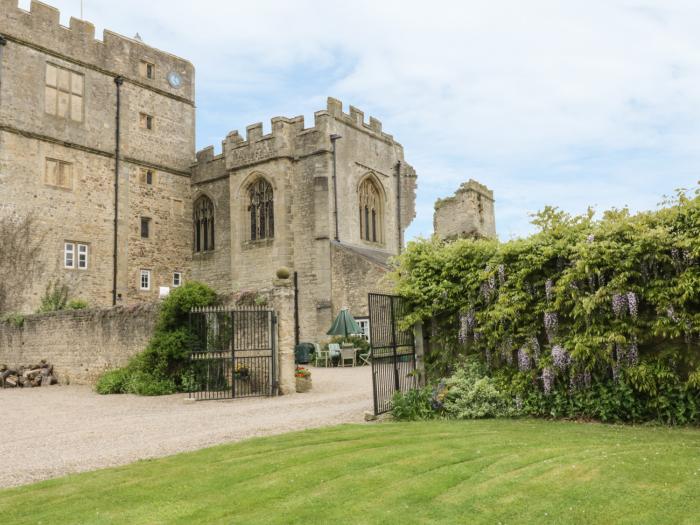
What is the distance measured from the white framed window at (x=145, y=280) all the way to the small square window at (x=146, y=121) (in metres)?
6.40

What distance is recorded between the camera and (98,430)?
10.2 metres

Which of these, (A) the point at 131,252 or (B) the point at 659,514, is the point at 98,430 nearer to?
(B) the point at 659,514

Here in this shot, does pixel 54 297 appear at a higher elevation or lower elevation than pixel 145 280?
lower

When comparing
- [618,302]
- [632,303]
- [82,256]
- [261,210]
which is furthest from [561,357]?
[82,256]

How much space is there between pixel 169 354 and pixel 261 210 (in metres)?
13.4

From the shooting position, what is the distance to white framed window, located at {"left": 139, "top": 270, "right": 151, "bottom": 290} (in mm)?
28250

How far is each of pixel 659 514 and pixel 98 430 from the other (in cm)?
836

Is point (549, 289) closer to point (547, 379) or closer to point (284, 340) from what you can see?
point (547, 379)

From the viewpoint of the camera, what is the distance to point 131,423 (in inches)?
424

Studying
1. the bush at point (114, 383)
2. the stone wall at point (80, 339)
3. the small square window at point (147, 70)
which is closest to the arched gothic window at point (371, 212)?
the small square window at point (147, 70)

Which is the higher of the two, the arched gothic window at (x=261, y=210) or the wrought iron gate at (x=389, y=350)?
the arched gothic window at (x=261, y=210)

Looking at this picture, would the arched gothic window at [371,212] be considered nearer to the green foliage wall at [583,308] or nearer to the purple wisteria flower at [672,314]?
the green foliage wall at [583,308]

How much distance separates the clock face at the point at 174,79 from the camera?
2986cm

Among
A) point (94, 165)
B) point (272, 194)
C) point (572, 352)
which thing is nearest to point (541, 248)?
point (572, 352)
